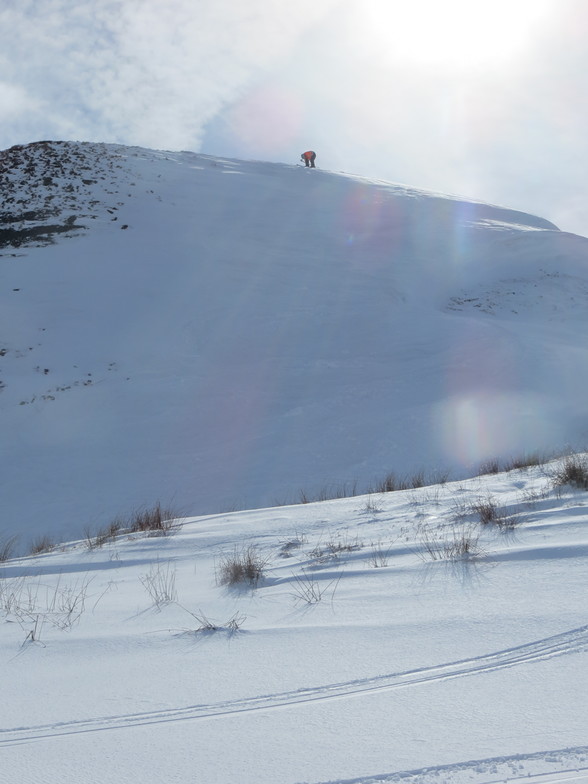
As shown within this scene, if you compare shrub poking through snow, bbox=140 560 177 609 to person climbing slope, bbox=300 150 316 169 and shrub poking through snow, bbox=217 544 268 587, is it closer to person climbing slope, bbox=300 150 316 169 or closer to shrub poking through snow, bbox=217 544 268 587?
shrub poking through snow, bbox=217 544 268 587

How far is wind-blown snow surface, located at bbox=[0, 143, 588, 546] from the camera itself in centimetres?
1105

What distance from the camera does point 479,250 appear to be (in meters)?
23.6

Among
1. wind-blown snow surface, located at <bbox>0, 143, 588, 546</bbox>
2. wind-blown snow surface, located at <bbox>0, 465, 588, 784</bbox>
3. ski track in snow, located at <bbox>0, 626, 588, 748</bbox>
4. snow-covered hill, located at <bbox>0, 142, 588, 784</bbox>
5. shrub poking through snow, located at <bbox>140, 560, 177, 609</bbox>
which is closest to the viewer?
wind-blown snow surface, located at <bbox>0, 465, 588, 784</bbox>

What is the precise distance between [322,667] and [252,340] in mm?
14049

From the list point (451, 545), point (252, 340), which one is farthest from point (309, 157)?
point (451, 545)

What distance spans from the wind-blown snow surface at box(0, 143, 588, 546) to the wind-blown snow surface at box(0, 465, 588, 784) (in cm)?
597

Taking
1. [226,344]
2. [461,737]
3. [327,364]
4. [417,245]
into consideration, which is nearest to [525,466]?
[461,737]

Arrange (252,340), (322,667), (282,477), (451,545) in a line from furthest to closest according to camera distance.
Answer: (252,340), (282,477), (451,545), (322,667)

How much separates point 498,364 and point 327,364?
3866mm

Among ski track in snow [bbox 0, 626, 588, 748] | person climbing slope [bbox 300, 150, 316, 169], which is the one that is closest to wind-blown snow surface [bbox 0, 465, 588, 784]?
ski track in snow [bbox 0, 626, 588, 748]

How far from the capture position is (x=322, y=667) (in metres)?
2.32

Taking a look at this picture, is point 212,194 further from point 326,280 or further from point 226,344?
point 226,344

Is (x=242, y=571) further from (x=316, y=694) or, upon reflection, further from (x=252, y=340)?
(x=252, y=340)

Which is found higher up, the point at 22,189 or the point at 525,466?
the point at 22,189
